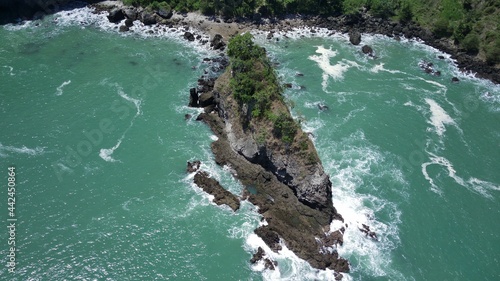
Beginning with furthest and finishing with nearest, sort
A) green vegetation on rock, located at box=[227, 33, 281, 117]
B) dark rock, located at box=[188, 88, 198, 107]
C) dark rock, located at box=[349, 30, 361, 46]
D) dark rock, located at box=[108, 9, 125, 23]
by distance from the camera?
1. dark rock, located at box=[108, 9, 125, 23]
2. dark rock, located at box=[349, 30, 361, 46]
3. dark rock, located at box=[188, 88, 198, 107]
4. green vegetation on rock, located at box=[227, 33, 281, 117]

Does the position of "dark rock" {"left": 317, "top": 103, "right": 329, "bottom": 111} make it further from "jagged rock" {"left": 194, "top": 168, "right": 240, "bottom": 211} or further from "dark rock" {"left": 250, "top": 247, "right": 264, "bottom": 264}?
"dark rock" {"left": 250, "top": 247, "right": 264, "bottom": 264}

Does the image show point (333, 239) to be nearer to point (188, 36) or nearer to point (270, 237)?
point (270, 237)

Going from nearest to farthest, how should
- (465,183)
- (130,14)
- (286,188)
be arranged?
(286,188) < (465,183) < (130,14)

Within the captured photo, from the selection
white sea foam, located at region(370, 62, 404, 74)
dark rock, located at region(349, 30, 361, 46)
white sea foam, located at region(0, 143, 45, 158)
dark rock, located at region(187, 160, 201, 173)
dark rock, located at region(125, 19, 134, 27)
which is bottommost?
white sea foam, located at region(0, 143, 45, 158)

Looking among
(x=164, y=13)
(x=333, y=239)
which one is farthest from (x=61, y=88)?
(x=333, y=239)

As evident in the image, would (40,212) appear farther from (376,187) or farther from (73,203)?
(376,187)

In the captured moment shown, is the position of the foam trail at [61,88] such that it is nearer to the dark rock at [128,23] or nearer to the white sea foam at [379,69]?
the dark rock at [128,23]

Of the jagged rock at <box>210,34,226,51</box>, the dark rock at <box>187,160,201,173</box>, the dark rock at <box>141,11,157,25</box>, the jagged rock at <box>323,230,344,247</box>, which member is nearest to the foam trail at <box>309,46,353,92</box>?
the jagged rock at <box>210,34,226,51</box>

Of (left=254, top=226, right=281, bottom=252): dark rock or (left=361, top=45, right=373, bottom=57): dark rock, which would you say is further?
(left=361, top=45, right=373, bottom=57): dark rock
